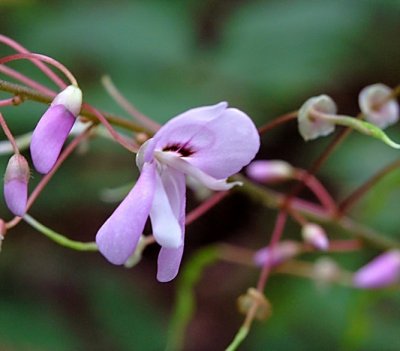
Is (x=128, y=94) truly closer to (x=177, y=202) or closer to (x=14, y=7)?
(x=14, y=7)

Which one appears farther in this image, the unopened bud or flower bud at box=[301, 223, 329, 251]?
flower bud at box=[301, 223, 329, 251]

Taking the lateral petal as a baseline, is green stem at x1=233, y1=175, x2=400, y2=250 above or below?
below

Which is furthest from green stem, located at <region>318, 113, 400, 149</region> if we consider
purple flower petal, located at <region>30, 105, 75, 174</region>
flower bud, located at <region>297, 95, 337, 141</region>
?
purple flower petal, located at <region>30, 105, 75, 174</region>

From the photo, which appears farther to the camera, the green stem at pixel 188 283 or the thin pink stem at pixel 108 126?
the green stem at pixel 188 283

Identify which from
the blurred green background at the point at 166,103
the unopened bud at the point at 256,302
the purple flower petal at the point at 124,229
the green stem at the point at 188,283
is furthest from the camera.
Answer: the blurred green background at the point at 166,103

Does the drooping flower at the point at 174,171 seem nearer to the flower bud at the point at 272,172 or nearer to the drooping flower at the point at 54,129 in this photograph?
the drooping flower at the point at 54,129

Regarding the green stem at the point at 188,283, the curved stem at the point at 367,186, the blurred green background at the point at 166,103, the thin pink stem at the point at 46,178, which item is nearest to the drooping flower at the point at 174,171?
the thin pink stem at the point at 46,178

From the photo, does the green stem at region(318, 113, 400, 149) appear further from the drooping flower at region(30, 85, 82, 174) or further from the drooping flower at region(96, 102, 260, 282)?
the drooping flower at region(30, 85, 82, 174)
